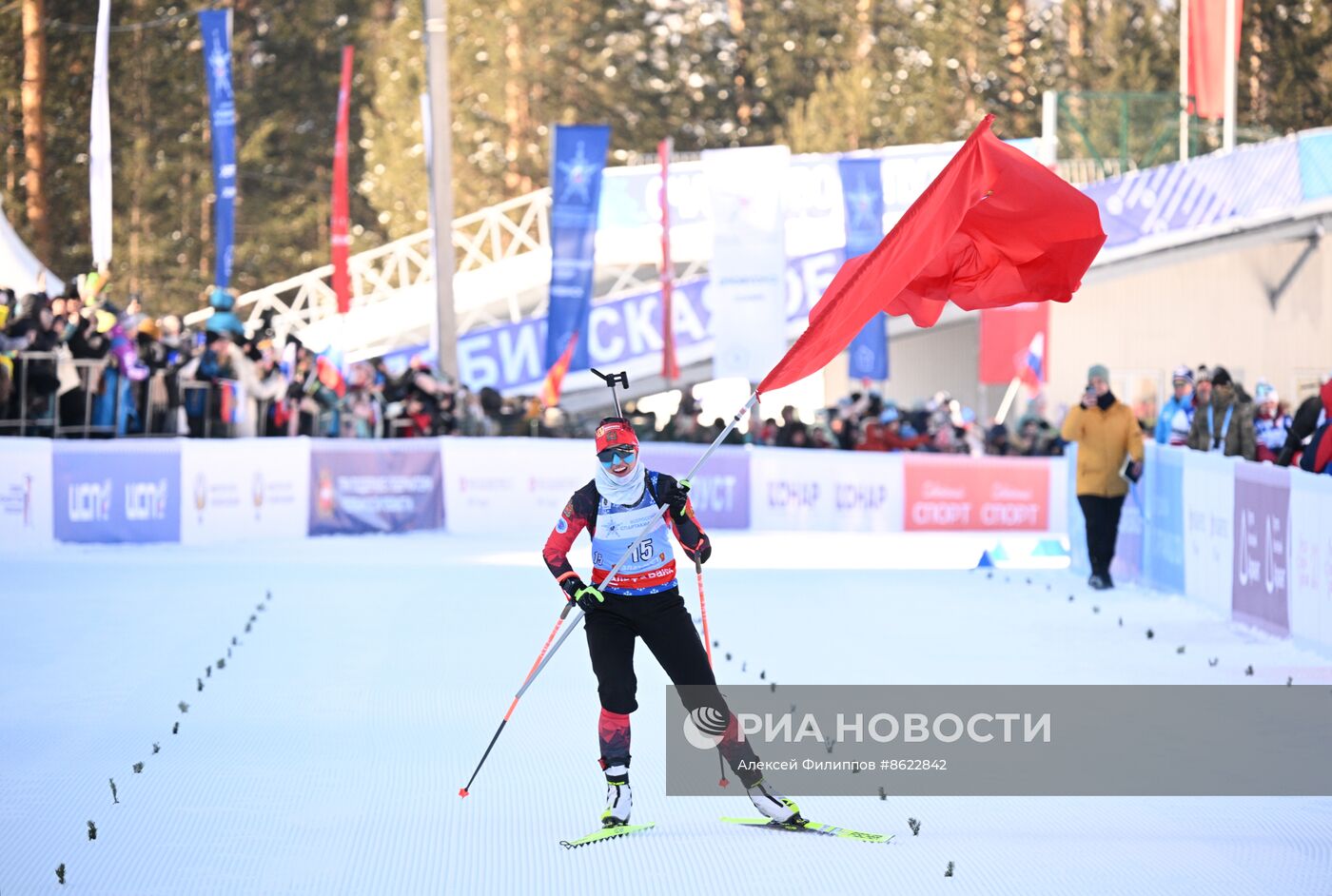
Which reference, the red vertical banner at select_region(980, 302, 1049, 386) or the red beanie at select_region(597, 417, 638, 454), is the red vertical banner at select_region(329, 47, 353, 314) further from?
the red beanie at select_region(597, 417, 638, 454)

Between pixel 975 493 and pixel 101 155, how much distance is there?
1188 centimetres

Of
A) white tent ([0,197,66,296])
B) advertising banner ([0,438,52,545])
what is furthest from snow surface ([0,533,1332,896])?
white tent ([0,197,66,296])

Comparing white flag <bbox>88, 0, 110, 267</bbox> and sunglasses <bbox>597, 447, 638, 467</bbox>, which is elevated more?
white flag <bbox>88, 0, 110, 267</bbox>

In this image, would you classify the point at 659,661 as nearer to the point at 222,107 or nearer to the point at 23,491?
the point at 23,491

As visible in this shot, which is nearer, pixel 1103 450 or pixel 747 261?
pixel 1103 450

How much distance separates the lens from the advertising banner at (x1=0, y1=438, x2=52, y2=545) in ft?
64.6

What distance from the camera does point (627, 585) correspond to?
7859 mm

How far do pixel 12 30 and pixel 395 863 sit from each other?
39.2 m

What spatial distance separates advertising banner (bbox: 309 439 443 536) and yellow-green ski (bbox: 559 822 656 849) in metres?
15.6

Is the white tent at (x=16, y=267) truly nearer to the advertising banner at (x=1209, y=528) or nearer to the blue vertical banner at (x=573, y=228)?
the blue vertical banner at (x=573, y=228)

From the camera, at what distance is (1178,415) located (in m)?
19.1

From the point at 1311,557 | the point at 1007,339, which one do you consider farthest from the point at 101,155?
the point at 1007,339

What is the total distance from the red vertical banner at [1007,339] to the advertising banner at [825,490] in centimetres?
1337

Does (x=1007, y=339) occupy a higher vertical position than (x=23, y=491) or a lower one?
higher
